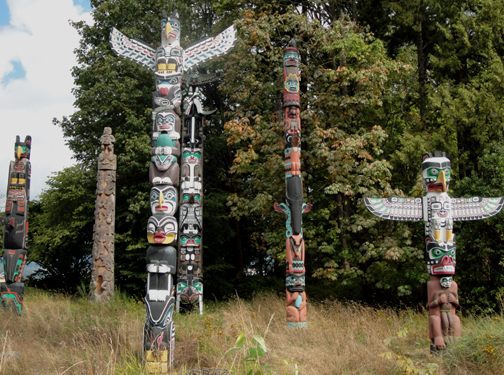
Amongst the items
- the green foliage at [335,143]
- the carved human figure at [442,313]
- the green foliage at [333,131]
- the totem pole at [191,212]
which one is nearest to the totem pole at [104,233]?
the totem pole at [191,212]

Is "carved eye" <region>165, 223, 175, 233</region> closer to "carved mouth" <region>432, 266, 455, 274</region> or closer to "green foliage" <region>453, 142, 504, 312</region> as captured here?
"carved mouth" <region>432, 266, 455, 274</region>

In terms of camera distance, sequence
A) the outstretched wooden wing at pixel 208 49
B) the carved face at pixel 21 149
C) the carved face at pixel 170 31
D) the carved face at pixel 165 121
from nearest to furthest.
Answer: the carved face at pixel 165 121, the carved face at pixel 170 31, the outstretched wooden wing at pixel 208 49, the carved face at pixel 21 149

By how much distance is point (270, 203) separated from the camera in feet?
38.5

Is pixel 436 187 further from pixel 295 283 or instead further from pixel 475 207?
pixel 295 283

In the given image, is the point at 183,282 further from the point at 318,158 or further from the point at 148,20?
the point at 148,20

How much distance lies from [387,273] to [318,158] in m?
3.27

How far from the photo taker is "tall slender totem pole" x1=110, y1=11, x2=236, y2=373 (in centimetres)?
532

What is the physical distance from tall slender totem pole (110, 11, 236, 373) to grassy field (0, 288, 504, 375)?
39 cm

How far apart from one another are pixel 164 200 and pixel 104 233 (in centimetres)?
553

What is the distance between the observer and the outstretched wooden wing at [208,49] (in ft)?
24.9

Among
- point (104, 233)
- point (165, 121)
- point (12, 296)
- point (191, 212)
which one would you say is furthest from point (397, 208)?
point (12, 296)

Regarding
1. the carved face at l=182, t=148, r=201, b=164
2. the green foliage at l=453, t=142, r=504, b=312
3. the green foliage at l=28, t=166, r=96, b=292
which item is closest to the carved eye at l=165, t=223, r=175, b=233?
the carved face at l=182, t=148, r=201, b=164

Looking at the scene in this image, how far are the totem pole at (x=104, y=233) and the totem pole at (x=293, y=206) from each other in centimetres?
454

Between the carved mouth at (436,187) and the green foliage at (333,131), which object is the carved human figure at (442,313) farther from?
the green foliage at (333,131)
